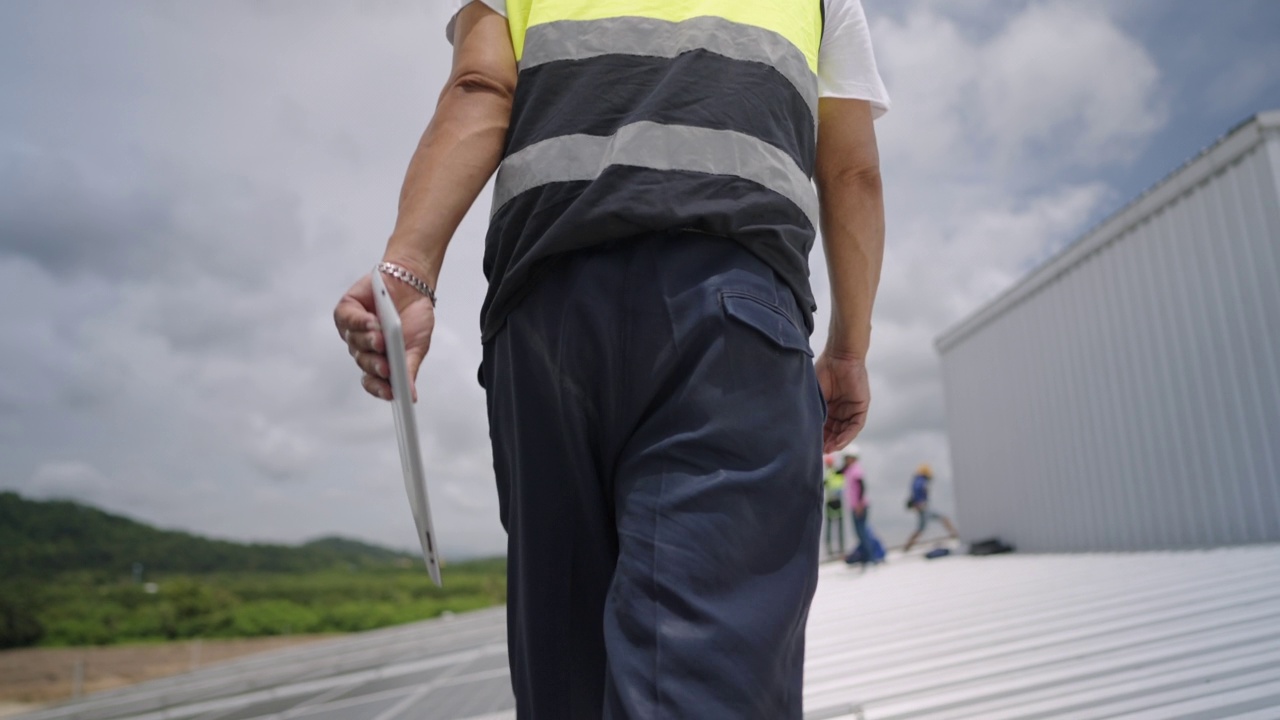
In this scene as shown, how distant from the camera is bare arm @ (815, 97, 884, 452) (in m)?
1.31

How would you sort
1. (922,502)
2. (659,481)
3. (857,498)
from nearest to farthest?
(659,481) → (857,498) → (922,502)

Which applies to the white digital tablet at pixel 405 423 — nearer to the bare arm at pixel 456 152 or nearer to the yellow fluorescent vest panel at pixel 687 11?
the bare arm at pixel 456 152

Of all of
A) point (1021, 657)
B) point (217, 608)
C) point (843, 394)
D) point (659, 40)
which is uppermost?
point (659, 40)

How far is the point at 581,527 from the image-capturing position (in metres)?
1.01

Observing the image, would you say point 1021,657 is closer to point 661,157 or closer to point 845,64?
point 845,64

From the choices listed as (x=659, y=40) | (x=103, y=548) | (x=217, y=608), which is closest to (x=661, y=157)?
(x=659, y=40)

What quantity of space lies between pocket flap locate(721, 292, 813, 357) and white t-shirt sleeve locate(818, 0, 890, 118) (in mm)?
509

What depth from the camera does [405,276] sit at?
106cm

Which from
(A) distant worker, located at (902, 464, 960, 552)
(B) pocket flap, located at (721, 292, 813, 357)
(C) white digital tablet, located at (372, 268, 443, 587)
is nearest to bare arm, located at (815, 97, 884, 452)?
(B) pocket flap, located at (721, 292, 813, 357)

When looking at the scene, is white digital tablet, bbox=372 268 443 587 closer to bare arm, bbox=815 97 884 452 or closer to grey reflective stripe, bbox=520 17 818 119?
grey reflective stripe, bbox=520 17 818 119

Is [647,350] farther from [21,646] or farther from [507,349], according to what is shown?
[21,646]

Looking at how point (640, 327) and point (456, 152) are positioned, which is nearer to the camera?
Answer: point (640, 327)

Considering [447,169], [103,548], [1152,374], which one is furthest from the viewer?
[103,548]

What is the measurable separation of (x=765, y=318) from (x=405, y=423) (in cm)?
42
